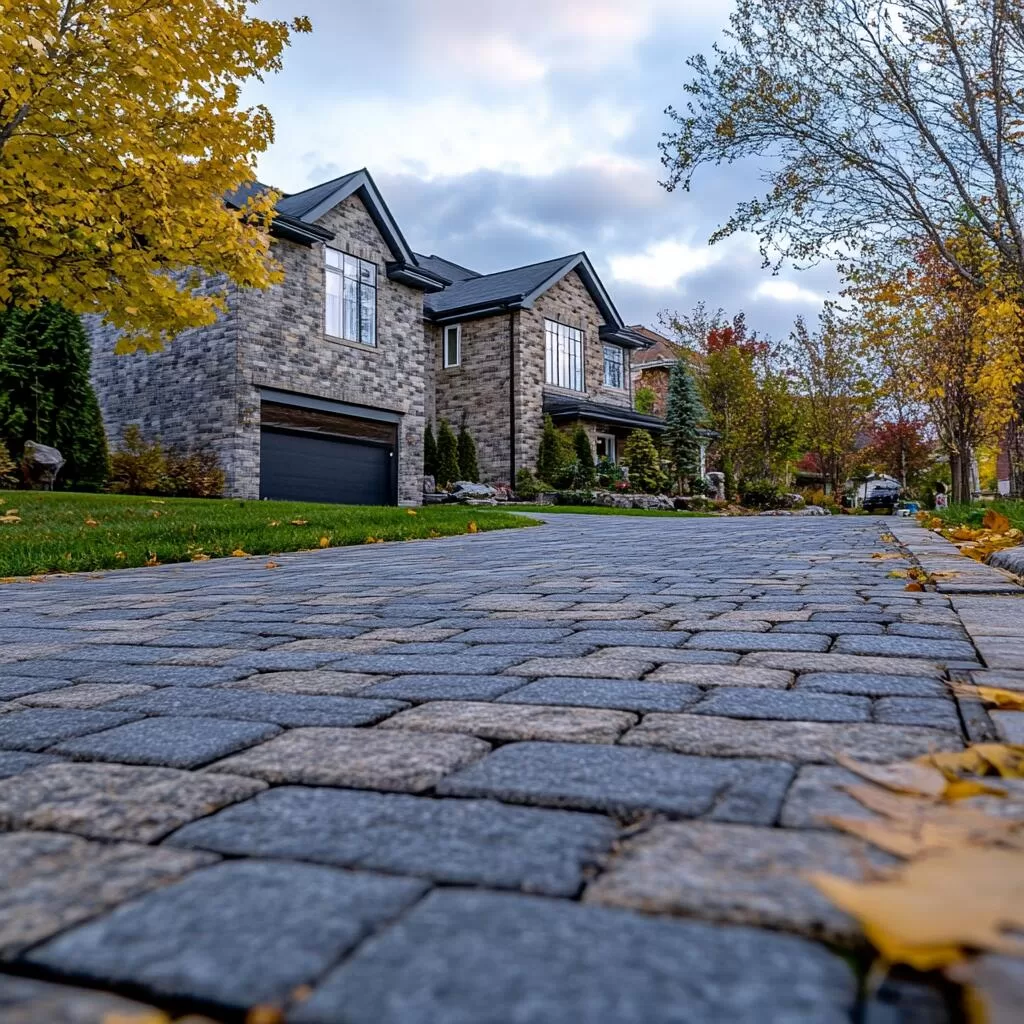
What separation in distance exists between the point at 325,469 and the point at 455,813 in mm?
17761

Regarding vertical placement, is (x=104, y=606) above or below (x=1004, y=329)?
below

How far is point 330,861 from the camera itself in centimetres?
108

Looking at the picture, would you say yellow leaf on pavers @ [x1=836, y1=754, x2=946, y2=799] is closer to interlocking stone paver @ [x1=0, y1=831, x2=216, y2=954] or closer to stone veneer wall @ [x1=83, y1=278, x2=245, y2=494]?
interlocking stone paver @ [x1=0, y1=831, x2=216, y2=954]

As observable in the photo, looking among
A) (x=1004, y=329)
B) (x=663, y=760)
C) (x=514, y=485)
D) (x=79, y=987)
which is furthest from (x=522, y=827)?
→ (x=514, y=485)

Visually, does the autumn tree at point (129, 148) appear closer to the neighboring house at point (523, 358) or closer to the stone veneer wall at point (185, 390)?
the stone veneer wall at point (185, 390)

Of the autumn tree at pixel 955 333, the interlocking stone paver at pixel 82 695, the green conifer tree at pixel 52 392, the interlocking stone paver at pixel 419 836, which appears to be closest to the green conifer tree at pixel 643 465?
the autumn tree at pixel 955 333

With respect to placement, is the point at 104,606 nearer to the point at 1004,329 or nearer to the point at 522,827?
the point at 522,827

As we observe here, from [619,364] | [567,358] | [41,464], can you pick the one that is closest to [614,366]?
[619,364]

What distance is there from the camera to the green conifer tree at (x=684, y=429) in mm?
26578

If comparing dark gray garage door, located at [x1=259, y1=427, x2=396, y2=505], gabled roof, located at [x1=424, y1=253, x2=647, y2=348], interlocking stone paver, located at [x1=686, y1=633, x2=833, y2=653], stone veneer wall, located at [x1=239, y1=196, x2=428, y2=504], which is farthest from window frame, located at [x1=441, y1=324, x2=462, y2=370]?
interlocking stone paver, located at [x1=686, y1=633, x2=833, y2=653]

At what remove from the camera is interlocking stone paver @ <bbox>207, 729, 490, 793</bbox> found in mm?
1407

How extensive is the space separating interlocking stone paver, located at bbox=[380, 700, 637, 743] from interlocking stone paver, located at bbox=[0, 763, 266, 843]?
44cm

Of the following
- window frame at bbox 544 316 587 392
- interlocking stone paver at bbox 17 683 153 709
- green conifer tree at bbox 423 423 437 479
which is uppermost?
window frame at bbox 544 316 587 392

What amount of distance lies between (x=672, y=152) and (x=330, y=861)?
383 inches
